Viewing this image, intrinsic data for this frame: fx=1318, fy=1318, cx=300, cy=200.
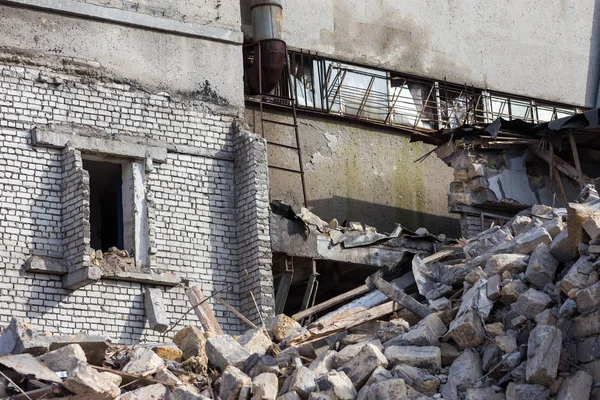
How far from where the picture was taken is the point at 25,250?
613 inches

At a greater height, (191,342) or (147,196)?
(147,196)

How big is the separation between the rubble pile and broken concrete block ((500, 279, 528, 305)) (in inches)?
0.4

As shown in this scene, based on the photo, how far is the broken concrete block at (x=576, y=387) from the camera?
36.1ft

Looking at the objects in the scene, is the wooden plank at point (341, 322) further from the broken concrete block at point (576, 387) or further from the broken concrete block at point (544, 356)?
the broken concrete block at point (576, 387)

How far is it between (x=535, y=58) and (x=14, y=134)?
33.5 feet

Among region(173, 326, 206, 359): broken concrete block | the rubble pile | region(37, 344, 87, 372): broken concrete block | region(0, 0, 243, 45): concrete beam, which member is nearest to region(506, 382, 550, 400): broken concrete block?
the rubble pile

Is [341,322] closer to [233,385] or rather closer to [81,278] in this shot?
[233,385]

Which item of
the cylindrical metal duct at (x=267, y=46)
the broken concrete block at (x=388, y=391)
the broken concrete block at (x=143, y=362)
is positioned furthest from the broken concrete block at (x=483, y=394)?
the cylindrical metal duct at (x=267, y=46)

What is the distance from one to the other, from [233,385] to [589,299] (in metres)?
3.23

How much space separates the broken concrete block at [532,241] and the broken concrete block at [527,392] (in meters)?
2.34

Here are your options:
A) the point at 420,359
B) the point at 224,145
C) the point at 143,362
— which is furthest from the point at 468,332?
the point at 224,145

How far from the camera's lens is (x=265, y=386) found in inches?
443

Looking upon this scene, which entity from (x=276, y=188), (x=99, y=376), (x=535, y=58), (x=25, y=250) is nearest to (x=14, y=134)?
(x=25, y=250)

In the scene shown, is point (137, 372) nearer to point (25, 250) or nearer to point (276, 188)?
point (25, 250)
